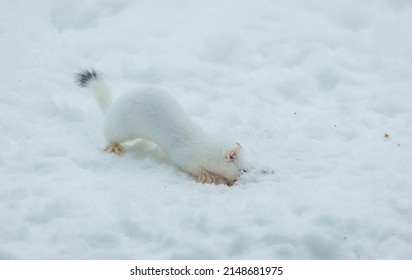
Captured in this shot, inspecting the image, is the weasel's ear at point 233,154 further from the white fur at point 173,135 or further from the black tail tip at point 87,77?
the black tail tip at point 87,77

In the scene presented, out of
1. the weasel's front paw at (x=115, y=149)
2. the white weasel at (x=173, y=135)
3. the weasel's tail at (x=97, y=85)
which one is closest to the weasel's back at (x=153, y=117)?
the white weasel at (x=173, y=135)

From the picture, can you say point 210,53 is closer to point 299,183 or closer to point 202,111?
point 202,111

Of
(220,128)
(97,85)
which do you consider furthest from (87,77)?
(220,128)

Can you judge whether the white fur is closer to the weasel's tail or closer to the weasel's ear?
the weasel's ear

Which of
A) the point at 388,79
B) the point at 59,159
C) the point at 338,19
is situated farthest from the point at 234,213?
the point at 338,19

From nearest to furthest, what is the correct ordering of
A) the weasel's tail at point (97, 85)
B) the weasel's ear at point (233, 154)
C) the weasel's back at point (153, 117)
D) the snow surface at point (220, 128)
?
the snow surface at point (220, 128)
the weasel's ear at point (233, 154)
the weasel's back at point (153, 117)
the weasel's tail at point (97, 85)

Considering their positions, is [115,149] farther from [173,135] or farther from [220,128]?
[220,128]

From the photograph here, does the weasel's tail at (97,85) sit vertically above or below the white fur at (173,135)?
above

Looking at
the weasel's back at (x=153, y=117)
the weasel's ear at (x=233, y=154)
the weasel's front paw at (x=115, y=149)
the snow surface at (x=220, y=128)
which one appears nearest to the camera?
the snow surface at (x=220, y=128)
